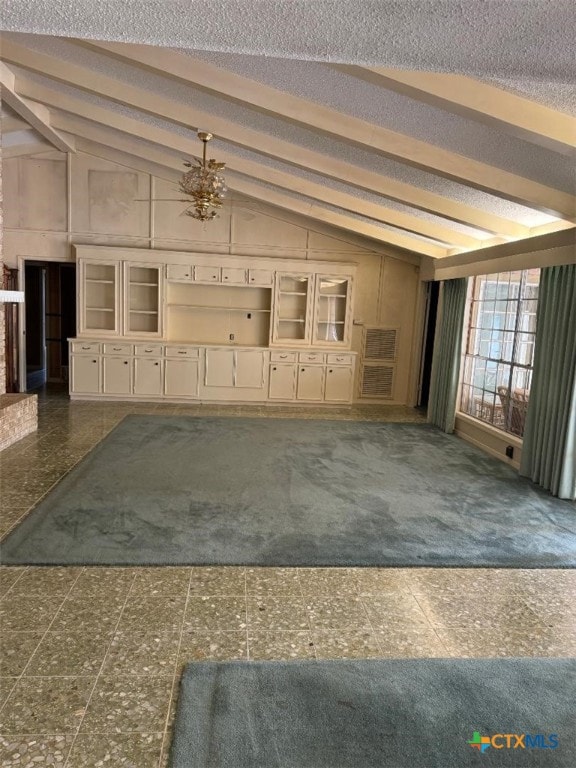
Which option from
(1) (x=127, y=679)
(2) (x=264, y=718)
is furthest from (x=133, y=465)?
(2) (x=264, y=718)

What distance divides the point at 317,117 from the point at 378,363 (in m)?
5.43

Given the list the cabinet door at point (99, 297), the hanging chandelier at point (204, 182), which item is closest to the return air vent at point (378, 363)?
the cabinet door at point (99, 297)

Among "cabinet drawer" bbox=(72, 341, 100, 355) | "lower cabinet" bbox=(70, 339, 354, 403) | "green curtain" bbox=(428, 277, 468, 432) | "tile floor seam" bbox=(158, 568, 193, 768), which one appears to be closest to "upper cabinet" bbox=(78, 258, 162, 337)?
"cabinet drawer" bbox=(72, 341, 100, 355)

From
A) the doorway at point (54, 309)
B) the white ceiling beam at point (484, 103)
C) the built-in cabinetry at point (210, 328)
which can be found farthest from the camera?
A: the doorway at point (54, 309)

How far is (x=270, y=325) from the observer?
8367 mm

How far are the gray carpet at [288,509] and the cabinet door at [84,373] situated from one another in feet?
7.05

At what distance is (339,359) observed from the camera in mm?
8344

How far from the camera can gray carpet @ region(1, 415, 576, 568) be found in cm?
326

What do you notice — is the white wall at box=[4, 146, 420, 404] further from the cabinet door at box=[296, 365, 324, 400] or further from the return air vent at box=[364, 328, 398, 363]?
the cabinet door at box=[296, 365, 324, 400]

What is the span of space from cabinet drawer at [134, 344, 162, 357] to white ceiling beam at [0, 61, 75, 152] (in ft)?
10.2

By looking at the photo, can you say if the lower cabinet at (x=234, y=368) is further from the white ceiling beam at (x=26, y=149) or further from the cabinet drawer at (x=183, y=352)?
the white ceiling beam at (x=26, y=149)

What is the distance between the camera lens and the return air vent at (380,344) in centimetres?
886

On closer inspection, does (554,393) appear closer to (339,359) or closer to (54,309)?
(339,359)

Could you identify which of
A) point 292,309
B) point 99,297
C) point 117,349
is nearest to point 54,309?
point 99,297
